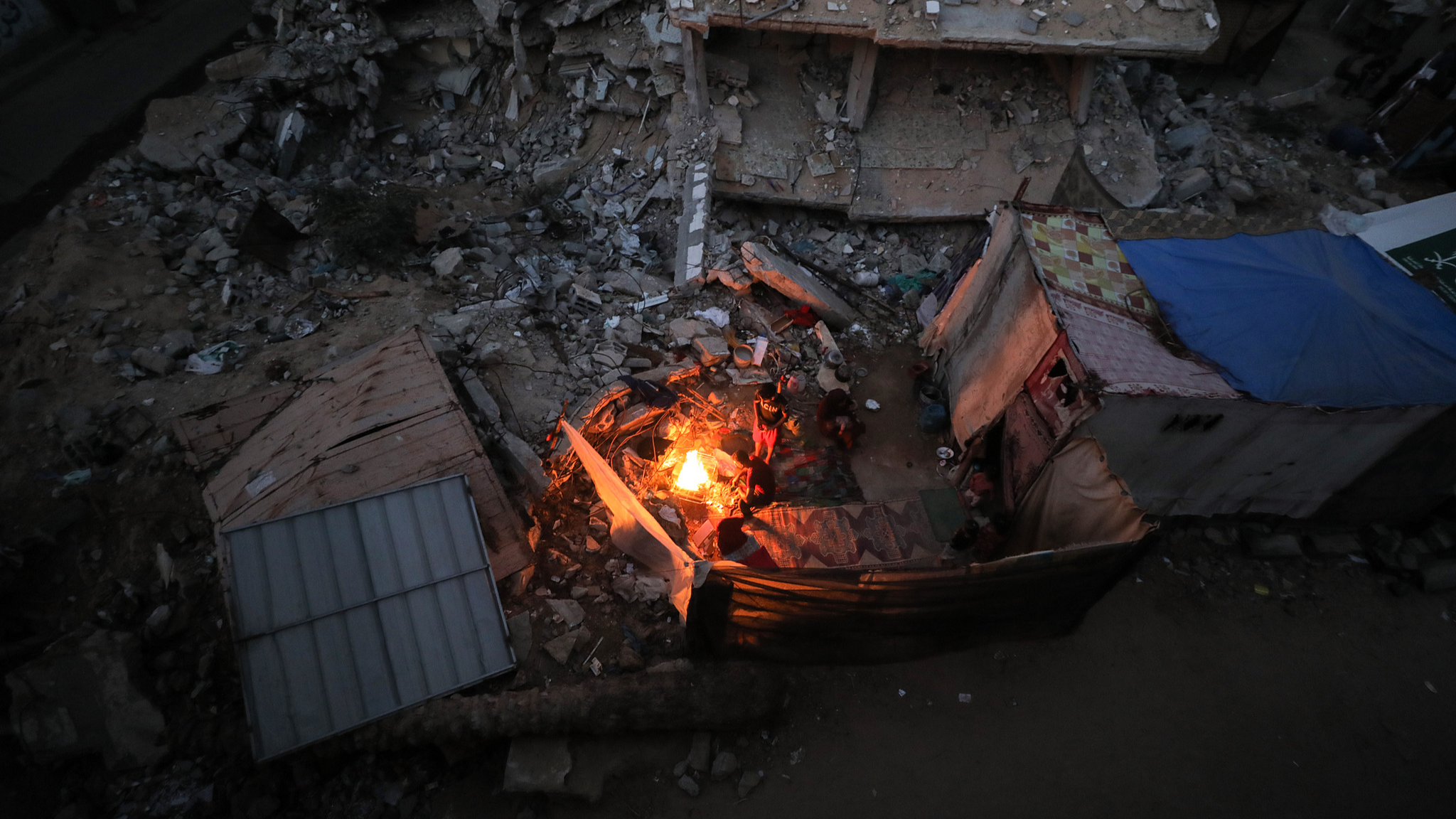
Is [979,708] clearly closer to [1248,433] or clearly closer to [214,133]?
[1248,433]

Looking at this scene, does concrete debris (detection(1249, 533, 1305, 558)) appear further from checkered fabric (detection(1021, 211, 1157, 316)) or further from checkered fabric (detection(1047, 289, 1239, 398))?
checkered fabric (detection(1021, 211, 1157, 316))

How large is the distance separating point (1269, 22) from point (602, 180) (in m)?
12.0

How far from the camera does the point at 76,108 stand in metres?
9.89

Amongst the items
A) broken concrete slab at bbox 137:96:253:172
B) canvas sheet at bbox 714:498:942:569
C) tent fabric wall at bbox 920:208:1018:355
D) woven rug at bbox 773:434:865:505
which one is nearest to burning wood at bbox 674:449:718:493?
canvas sheet at bbox 714:498:942:569

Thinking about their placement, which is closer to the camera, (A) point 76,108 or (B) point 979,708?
(B) point 979,708

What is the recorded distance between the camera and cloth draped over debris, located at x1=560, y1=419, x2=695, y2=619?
5176mm

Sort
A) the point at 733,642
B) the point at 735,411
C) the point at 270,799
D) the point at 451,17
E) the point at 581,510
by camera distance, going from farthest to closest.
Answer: the point at 451,17 < the point at 735,411 < the point at 581,510 < the point at 733,642 < the point at 270,799

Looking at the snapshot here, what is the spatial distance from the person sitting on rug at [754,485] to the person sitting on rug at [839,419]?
89cm

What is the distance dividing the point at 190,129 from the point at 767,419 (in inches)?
357

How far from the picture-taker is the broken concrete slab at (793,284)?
816 centimetres

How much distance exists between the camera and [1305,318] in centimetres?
586

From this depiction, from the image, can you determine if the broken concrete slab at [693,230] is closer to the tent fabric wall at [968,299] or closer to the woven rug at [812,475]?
the woven rug at [812,475]

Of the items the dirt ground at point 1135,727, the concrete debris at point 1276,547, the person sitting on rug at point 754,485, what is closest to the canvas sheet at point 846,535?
the person sitting on rug at point 754,485

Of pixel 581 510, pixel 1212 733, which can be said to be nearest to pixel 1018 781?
pixel 1212 733
